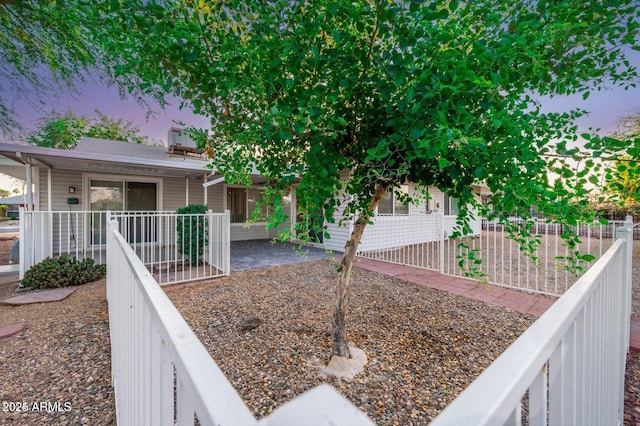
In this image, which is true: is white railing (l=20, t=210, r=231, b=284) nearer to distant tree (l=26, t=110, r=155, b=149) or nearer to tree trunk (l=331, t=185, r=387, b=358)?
tree trunk (l=331, t=185, r=387, b=358)

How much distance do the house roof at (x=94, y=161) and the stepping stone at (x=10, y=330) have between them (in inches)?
139

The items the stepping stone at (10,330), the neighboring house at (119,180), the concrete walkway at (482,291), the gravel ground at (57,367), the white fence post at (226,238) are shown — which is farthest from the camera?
the neighboring house at (119,180)

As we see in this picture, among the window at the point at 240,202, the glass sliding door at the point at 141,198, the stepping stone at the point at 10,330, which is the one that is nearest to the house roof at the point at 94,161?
the glass sliding door at the point at 141,198

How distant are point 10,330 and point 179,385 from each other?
444 centimetres

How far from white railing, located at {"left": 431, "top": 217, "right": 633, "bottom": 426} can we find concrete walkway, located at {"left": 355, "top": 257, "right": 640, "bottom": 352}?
2346 mm

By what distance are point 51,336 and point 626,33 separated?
5.75 m

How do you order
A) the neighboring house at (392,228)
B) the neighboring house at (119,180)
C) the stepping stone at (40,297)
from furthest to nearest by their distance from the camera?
the neighboring house at (392,228), the neighboring house at (119,180), the stepping stone at (40,297)

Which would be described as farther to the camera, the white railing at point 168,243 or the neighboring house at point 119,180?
the neighboring house at point 119,180

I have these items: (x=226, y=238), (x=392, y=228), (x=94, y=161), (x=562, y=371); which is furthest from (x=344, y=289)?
(x=94, y=161)

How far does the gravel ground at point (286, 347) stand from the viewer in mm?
2115

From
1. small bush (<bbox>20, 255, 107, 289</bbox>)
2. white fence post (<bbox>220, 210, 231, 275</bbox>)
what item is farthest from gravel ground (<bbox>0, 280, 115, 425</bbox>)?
white fence post (<bbox>220, 210, 231, 275</bbox>)

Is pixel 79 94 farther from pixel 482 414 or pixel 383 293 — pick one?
pixel 482 414

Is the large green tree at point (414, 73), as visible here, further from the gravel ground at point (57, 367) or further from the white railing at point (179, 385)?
the gravel ground at point (57, 367)

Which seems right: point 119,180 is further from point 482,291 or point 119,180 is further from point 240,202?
point 482,291
